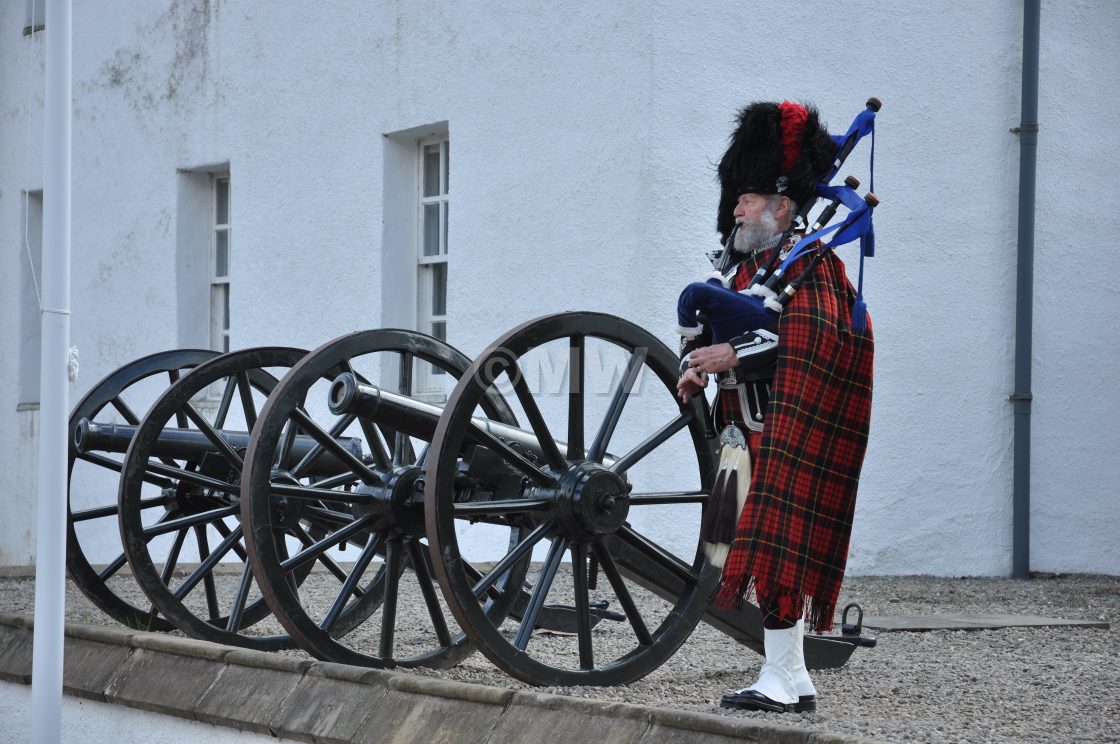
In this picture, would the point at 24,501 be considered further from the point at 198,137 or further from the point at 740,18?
the point at 740,18

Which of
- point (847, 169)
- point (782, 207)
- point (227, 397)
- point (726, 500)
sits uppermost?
point (847, 169)

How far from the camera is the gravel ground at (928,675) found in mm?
3883

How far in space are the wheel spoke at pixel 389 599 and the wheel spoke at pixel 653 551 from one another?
0.68 meters

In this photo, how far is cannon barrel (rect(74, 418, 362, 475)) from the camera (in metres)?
5.62

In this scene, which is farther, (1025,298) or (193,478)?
(1025,298)

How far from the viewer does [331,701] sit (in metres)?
3.94

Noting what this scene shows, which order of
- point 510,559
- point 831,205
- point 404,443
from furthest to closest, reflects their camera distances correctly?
point 404,443 → point 510,559 → point 831,205

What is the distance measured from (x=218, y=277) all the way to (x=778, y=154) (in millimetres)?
7504

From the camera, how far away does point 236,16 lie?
34.5 feet

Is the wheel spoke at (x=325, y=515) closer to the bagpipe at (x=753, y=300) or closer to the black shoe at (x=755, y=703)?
the bagpipe at (x=753, y=300)

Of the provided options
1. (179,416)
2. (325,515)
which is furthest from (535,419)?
(179,416)

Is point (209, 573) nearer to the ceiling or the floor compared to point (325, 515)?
nearer to the floor

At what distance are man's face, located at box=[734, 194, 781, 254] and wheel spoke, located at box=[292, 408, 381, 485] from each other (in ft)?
4.35

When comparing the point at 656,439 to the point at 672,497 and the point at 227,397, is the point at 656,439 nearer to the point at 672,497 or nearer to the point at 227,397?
the point at 672,497
